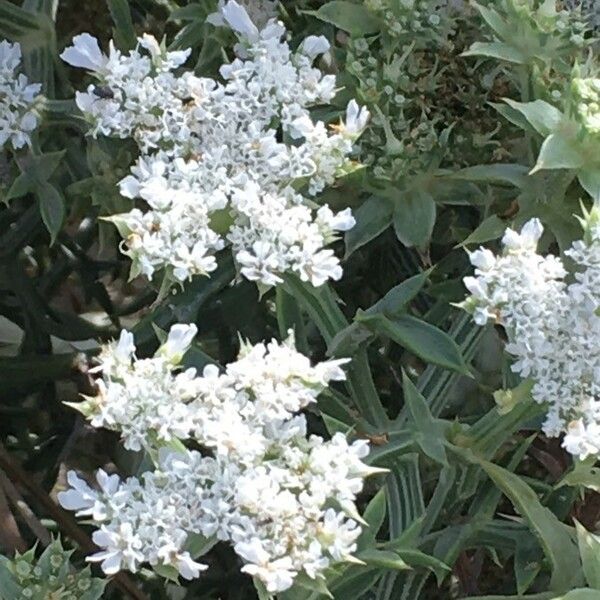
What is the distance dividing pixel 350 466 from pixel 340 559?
37 mm

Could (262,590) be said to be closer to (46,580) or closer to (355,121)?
(46,580)

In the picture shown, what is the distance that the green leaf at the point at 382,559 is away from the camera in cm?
46

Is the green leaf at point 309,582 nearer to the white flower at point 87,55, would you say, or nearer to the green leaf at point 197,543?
the green leaf at point 197,543

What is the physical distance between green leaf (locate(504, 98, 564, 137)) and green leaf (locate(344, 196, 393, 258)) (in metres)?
0.10

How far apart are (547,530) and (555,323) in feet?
0.34

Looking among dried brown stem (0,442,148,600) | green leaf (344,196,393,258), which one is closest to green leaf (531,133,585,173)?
green leaf (344,196,393,258)

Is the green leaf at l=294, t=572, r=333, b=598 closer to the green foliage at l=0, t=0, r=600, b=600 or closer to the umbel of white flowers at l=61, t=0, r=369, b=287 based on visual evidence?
the green foliage at l=0, t=0, r=600, b=600

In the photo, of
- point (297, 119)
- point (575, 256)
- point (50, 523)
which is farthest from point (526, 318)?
point (50, 523)

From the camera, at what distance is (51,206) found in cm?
60

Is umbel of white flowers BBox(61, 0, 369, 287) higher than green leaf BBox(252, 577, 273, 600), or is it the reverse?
umbel of white flowers BBox(61, 0, 369, 287)

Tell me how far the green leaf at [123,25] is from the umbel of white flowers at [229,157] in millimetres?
84

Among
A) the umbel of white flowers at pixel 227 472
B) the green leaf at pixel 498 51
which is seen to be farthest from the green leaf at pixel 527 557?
the green leaf at pixel 498 51

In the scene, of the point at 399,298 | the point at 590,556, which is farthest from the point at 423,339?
the point at 590,556

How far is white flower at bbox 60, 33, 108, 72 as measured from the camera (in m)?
0.53
